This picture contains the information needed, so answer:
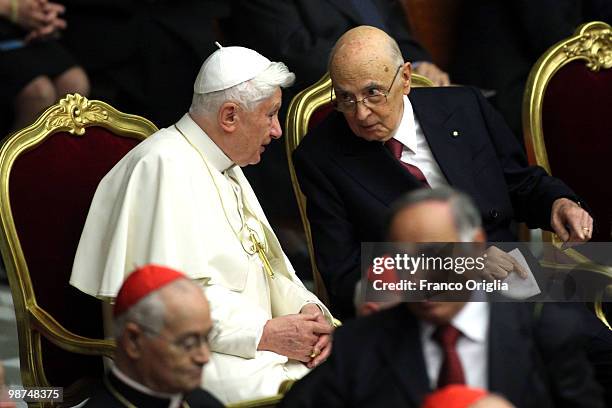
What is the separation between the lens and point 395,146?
15.6ft

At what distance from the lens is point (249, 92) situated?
177 inches

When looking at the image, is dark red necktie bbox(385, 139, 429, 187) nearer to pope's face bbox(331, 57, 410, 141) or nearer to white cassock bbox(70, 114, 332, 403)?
pope's face bbox(331, 57, 410, 141)

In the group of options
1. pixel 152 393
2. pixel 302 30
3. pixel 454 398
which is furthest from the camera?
pixel 302 30

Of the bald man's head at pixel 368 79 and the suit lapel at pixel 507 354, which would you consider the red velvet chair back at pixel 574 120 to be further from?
the suit lapel at pixel 507 354

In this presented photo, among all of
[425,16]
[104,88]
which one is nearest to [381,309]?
[104,88]

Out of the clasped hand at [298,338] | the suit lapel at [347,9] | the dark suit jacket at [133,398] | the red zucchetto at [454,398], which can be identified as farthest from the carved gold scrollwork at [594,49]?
the red zucchetto at [454,398]

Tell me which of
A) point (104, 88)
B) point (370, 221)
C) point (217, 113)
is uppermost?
point (104, 88)

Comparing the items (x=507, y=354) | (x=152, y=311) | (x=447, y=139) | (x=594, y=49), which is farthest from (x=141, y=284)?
(x=594, y=49)

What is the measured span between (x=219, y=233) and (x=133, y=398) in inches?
42.7

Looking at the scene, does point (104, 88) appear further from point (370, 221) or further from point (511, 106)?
point (370, 221)

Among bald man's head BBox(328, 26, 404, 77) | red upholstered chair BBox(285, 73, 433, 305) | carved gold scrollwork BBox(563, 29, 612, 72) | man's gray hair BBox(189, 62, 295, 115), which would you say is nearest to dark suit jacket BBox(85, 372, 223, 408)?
man's gray hair BBox(189, 62, 295, 115)

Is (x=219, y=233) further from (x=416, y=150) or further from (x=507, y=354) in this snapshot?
(x=507, y=354)

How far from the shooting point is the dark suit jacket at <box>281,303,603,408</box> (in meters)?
3.29

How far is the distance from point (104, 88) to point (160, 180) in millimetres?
2343
